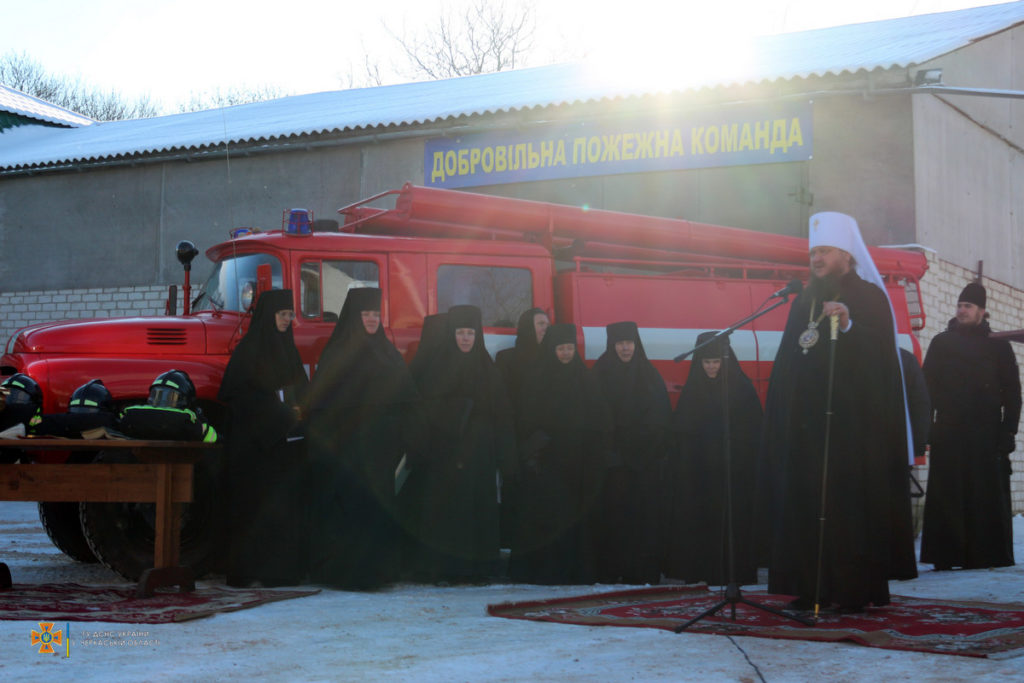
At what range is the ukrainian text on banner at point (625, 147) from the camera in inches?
539

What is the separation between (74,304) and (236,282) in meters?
9.89

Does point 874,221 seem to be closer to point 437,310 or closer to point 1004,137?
point 1004,137

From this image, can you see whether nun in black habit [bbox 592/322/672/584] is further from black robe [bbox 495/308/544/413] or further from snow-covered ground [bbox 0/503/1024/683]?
snow-covered ground [bbox 0/503/1024/683]

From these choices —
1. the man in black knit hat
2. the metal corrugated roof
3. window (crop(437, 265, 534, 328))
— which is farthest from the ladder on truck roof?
the metal corrugated roof

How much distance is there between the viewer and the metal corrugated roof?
46.4 ft

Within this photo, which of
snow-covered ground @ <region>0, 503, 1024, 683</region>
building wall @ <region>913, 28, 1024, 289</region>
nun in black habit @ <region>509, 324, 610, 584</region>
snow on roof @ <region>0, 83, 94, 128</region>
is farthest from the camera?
snow on roof @ <region>0, 83, 94, 128</region>

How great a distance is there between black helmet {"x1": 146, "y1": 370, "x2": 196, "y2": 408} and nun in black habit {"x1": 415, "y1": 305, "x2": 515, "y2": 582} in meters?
1.51

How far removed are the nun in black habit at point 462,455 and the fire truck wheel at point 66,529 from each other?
2.57m

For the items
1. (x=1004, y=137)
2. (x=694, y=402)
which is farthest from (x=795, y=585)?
(x=1004, y=137)

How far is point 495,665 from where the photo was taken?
4582mm

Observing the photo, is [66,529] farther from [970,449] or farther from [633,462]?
[970,449]

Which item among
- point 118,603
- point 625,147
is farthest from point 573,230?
point 625,147

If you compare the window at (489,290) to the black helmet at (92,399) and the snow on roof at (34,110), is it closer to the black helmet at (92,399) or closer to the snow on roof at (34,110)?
the black helmet at (92,399)

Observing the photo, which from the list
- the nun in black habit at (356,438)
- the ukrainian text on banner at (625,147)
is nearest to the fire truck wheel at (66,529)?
the nun in black habit at (356,438)
